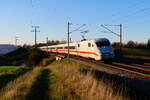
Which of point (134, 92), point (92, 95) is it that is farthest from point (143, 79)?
point (92, 95)

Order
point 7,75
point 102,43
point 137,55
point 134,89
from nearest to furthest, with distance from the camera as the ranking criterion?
point 134,89
point 7,75
point 102,43
point 137,55

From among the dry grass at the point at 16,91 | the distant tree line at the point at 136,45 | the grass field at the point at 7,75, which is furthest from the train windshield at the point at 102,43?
the distant tree line at the point at 136,45

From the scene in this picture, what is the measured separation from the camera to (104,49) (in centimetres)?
1970

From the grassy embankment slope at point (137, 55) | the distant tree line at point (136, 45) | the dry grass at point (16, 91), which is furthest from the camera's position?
the distant tree line at point (136, 45)

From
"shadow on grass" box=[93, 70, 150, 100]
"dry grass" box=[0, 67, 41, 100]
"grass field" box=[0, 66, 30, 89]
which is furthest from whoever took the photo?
"grass field" box=[0, 66, 30, 89]

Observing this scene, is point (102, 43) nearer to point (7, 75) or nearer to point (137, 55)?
point (7, 75)

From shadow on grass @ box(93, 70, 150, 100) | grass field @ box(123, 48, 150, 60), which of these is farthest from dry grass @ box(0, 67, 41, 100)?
grass field @ box(123, 48, 150, 60)

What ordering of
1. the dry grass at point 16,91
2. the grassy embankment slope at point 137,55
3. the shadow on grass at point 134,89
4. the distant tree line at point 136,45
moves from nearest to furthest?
the shadow on grass at point 134,89, the dry grass at point 16,91, the grassy embankment slope at point 137,55, the distant tree line at point 136,45

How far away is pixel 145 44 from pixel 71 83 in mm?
49044

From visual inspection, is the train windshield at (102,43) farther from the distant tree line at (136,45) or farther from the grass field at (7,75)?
the distant tree line at (136,45)

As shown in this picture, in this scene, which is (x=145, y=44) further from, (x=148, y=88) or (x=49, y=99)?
(x=49, y=99)

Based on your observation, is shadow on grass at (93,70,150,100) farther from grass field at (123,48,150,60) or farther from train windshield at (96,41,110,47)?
grass field at (123,48,150,60)

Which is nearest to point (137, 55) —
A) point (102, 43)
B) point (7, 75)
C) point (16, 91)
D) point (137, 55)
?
point (137, 55)

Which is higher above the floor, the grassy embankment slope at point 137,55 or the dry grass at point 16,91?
the grassy embankment slope at point 137,55
